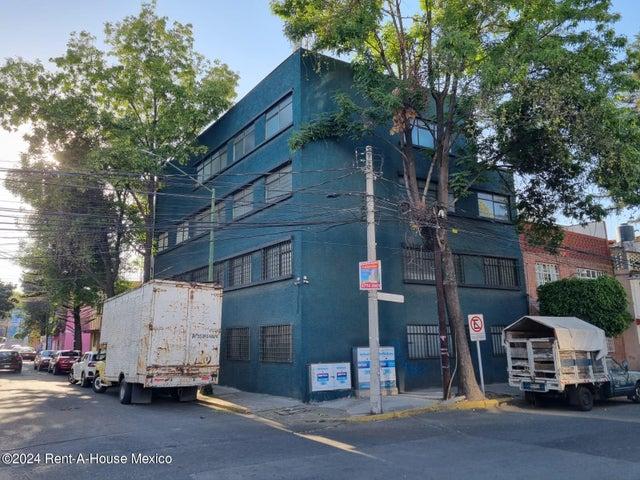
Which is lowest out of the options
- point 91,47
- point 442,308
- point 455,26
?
point 442,308

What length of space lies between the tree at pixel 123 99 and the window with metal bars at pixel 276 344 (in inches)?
304

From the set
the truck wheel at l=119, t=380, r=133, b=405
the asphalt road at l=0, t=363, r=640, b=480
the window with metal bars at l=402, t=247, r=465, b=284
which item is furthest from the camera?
the window with metal bars at l=402, t=247, r=465, b=284

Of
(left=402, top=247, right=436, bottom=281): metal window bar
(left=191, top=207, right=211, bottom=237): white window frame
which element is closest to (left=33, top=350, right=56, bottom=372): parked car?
(left=191, top=207, right=211, bottom=237): white window frame

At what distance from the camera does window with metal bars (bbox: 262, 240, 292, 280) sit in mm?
17969

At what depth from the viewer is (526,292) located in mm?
23172

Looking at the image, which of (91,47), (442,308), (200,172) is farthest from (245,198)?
(91,47)

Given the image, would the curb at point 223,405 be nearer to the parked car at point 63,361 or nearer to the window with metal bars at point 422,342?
the window with metal bars at point 422,342

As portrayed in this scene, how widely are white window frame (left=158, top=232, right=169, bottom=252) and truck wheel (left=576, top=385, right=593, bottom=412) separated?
73.5 feet

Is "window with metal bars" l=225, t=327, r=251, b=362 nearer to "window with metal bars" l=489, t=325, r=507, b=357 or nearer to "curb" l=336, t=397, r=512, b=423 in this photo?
"curb" l=336, t=397, r=512, b=423

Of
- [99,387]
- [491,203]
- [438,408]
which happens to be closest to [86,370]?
[99,387]

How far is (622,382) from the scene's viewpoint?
51.0 feet

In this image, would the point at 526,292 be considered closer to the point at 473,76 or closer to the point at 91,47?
the point at 473,76

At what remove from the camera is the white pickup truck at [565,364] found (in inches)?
558

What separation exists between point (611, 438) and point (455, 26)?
11721mm
